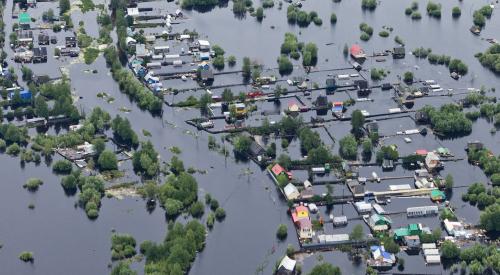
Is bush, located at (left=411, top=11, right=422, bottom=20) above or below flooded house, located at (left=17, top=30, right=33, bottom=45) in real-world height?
below

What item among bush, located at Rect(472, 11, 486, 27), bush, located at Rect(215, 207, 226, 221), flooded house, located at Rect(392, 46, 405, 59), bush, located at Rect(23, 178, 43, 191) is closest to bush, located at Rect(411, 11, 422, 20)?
bush, located at Rect(472, 11, 486, 27)

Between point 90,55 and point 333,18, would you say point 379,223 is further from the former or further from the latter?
point 333,18

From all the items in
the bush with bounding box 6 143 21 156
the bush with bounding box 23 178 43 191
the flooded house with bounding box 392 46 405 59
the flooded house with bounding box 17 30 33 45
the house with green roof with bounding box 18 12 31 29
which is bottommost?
the bush with bounding box 23 178 43 191

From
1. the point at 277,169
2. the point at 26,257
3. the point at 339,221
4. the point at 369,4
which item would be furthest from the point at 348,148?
the point at 369,4

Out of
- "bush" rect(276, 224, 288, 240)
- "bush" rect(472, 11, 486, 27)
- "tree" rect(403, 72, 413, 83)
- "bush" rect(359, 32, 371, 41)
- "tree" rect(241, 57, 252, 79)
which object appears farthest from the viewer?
"bush" rect(472, 11, 486, 27)

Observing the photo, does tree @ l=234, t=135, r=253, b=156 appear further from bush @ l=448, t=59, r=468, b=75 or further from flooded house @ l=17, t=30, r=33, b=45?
flooded house @ l=17, t=30, r=33, b=45

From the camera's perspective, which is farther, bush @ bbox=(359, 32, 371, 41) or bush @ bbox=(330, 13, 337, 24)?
bush @ bbox=(330, 13, 337, 24)

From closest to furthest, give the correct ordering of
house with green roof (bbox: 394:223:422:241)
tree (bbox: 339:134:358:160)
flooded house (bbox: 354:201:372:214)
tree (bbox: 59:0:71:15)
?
house with green roof (bbox: 394:223:422:241)
flooded house (bbox: 354:201:372:214)
tree (bbox: 339:134:358:160)
tree (bbox: 59:0:71:15)
